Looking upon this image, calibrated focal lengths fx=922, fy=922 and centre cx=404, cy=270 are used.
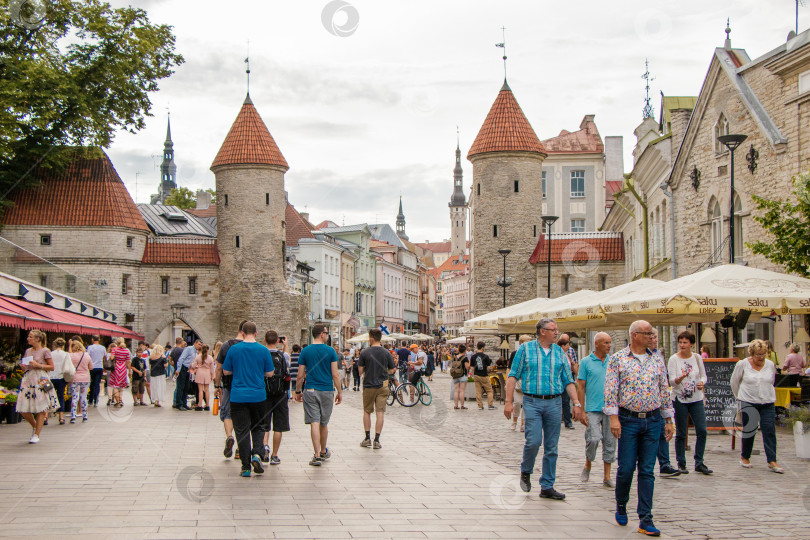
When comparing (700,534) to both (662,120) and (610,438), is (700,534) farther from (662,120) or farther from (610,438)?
(662,120)

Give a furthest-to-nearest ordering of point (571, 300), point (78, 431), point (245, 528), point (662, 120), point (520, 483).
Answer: point (662, 120)
point (571, 300)
point (78, 431)
point (520, 483)
point (245, 528)

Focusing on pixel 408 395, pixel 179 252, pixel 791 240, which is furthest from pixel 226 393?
pixel 179 252

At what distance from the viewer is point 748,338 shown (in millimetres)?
24734

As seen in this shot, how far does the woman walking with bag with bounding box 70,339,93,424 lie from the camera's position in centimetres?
1823

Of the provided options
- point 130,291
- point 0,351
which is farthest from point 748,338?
point 130,291

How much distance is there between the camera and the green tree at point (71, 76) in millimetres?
38562

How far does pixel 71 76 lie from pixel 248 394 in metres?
35.0

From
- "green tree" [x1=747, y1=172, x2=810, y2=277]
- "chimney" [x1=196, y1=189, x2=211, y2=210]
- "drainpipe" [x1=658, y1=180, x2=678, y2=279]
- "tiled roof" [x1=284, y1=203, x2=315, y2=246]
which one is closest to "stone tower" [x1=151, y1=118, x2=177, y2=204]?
"chimney" [x1=196, y1=189, x2=211, y2=210]

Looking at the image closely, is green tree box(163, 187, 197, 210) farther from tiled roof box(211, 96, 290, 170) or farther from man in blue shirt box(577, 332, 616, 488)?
man in blue shirt box(577, 332, 616, 488)

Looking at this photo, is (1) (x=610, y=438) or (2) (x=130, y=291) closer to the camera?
(1) (x=610, y=438)

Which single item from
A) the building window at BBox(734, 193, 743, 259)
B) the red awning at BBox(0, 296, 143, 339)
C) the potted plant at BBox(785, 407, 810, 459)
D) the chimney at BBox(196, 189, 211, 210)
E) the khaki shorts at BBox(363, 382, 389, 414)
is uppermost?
the chimney at BBox(196, 189, 211, 210)

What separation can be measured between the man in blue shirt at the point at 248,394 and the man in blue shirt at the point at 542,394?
3.05 m

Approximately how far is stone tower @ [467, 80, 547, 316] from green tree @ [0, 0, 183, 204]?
18267 millimetres

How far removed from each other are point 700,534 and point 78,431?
1200 centimetres
